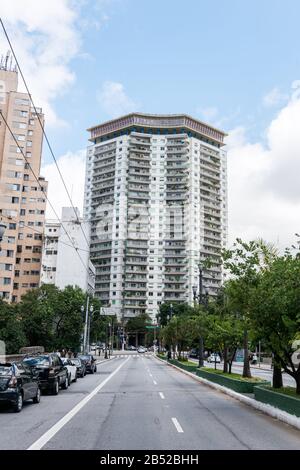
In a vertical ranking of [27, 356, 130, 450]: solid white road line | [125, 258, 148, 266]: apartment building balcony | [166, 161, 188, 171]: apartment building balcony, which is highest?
[166, 161, 188, 171]: apartment building balcony

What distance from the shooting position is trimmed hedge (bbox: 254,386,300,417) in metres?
13.0

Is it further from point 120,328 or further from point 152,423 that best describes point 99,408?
point 120,328

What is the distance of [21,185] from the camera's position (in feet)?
296

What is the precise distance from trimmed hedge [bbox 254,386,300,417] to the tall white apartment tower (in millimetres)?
111345

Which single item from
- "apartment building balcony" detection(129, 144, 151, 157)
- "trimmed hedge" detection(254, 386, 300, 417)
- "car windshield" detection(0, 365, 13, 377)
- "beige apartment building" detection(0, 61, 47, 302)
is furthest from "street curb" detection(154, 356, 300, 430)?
"apartment building balcony" detection(129, 144, 151, 157)

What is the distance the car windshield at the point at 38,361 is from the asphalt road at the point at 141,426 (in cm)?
174

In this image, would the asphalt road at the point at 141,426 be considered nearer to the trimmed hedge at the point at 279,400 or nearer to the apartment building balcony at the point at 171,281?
the trimmed hedge at the point at 279,400

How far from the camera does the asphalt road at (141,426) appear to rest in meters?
9.54

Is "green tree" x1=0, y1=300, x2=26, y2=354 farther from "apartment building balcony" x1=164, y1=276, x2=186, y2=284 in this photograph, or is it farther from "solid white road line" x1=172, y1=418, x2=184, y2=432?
"apartment building balcony" x1=164, y1=276, x2=186, y2=284

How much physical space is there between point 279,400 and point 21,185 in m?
81.5

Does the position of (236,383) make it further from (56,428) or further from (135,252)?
(135,252)

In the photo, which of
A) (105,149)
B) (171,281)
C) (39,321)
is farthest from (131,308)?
(39,321)

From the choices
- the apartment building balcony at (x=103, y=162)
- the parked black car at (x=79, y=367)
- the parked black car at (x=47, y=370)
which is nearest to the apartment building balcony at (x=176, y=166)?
the apartment building balcony at (x=103, y=162)
